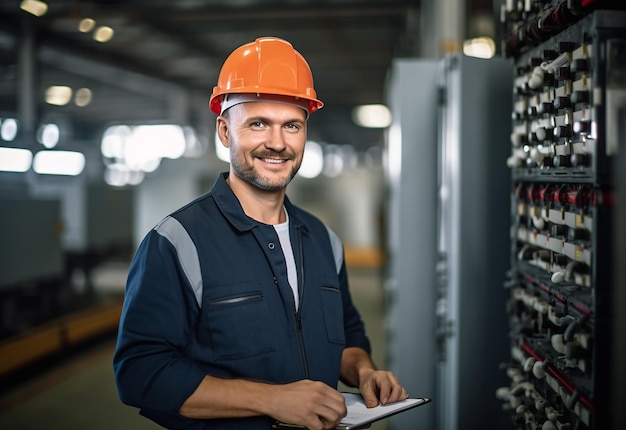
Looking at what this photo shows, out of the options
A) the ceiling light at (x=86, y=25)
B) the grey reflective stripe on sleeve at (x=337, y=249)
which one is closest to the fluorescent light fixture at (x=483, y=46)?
the ceiling light at (x=86, y=25)

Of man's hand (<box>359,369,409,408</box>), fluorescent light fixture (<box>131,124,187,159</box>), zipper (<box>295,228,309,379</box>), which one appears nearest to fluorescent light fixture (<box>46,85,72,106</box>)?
fluorescent light fixture (<box>131,124,187,159</box>)

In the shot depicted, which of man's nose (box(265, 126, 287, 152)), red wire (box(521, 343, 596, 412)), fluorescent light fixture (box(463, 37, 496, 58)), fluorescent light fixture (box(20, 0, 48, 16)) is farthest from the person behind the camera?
fluorescent light fixture (box(463, 37, 496, 58))

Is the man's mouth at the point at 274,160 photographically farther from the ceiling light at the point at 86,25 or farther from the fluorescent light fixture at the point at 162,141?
the fluorescent light fixture at the point at 162,141

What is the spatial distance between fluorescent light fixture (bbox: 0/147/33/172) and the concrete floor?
6.35 feet

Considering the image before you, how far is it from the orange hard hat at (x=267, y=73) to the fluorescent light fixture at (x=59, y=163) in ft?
17.6

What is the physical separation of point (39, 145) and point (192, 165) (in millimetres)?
4387

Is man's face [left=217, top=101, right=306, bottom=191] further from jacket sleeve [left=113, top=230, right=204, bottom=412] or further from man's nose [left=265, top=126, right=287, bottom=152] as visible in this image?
jacket sleeve [left=113, top=230, right=204, bottom=412]

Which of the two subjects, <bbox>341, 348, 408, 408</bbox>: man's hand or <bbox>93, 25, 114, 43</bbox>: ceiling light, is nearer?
<bbox>341, 348, 408, 408</bbox>: man's hand

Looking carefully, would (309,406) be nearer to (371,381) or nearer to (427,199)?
(371,381)

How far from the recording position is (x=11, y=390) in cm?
515

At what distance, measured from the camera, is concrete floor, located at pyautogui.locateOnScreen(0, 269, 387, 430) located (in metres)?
4.43

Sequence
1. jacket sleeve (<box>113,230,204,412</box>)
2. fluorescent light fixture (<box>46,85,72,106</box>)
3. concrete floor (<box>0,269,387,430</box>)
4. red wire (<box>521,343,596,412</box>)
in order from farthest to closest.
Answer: fluorescent light fixture (<box>46,85,72,106</box>) → concrete floor (<box>0,269,387,430</box>) → red wire (<box>521,343,596,412</box>) → jacket sleeve (<box>113,230,204,412</box>)

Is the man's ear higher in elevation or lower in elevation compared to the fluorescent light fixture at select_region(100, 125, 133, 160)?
lower

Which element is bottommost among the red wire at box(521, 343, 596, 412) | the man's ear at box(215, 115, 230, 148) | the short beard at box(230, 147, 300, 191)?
the red wire at box(521, 343, 596, 412)
